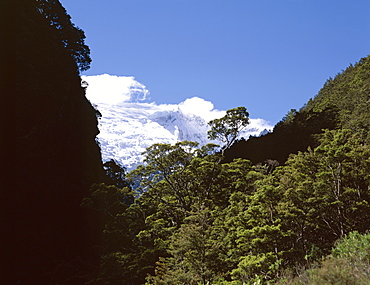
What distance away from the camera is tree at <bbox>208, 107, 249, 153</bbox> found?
26.6 m

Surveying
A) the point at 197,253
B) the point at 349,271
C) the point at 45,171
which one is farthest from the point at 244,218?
the point at 45,171

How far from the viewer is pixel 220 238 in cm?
1845

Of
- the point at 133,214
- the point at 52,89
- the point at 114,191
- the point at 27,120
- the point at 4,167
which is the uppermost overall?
the point at 52,89

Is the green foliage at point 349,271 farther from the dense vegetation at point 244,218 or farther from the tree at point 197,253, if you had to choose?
the tree at point 197,253

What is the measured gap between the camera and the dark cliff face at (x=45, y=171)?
63.0ft

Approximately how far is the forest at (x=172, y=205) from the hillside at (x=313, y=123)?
1.04 m

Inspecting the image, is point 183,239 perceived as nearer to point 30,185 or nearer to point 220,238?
point 220,238

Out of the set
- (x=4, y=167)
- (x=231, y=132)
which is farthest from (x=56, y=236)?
(x=231, y=132)

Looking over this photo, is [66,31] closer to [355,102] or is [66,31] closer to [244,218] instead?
[244,218]

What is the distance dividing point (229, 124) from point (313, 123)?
853 inches

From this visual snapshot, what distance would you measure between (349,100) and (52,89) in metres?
39.0

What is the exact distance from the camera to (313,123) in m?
42.3

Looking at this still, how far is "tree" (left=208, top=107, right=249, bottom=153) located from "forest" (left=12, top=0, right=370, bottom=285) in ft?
0.34

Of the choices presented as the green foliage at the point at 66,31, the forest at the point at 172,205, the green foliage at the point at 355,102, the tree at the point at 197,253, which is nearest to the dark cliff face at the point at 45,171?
the forest at the point at 172,205
